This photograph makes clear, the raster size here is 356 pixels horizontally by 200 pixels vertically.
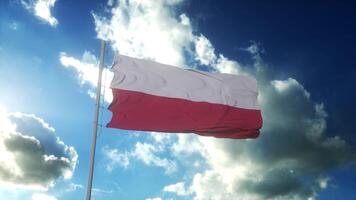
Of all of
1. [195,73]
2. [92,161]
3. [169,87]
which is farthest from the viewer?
[195,73]

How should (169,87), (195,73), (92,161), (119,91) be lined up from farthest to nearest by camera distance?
1. (195,73)
2. (169,87)
3. (119,91)
4. (92,161)

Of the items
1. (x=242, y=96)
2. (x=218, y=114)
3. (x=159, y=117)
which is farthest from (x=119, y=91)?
(x=242, y=96)

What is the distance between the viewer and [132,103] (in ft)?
61.8

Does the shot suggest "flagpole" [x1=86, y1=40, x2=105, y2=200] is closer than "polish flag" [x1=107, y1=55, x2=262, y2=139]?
Yes

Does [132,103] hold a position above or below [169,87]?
below

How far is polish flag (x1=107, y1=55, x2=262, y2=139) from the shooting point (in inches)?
741

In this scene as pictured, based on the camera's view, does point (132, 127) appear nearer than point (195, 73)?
Yes

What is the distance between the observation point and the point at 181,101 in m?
20.3

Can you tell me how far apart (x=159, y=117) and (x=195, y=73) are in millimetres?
3622

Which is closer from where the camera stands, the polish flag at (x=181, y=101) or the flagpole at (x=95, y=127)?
the flagpole at (x=95, y=127)

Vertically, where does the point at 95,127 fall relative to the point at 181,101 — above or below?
below

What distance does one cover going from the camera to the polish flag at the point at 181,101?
18812 mm

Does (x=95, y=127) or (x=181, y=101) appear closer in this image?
(x=95, y=127)

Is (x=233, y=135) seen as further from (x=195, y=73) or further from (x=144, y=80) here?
(x=144, y=80)
